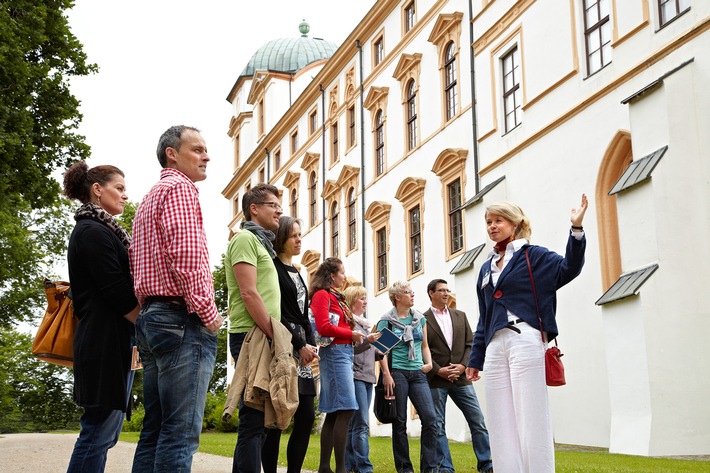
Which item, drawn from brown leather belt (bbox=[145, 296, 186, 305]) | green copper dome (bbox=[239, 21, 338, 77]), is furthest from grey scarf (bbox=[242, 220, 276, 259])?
green copper dome (bbox=[239, 21, 338, 77])

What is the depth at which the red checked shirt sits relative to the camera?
15.7 ft

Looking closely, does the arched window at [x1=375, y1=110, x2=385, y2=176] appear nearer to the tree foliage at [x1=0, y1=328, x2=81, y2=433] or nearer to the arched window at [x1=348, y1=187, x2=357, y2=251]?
the arched window at [x1=348, y1=187, x2=357, y2=251]

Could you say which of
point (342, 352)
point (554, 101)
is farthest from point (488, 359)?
point (554, 101)

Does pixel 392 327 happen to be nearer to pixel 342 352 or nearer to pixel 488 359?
pixel 342 352

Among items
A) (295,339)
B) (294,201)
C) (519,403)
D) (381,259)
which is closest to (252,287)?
(295,339)

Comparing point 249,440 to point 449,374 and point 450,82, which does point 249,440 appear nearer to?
point 449,374

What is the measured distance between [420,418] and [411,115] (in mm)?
19947

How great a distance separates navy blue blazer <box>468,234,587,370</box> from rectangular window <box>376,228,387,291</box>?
23.5m

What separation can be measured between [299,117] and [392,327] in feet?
103

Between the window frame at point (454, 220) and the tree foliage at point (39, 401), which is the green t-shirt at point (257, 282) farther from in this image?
the tree foliage at point (39, 401)

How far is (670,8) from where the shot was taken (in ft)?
51.7

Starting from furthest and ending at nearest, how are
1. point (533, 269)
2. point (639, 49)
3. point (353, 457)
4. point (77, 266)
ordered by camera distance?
point (639, 49)
point (353, 457)
point (533, 269)
point (77, 266)

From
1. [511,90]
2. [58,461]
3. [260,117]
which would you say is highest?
[260,117]

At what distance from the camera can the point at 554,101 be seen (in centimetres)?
1902
